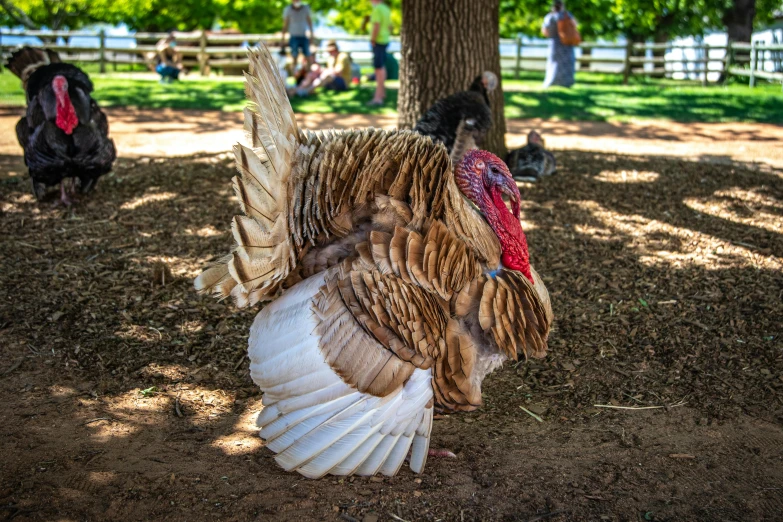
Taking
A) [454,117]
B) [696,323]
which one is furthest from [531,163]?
[696,323]

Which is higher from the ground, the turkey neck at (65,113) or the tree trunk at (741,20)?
the tree trunk at (741,20)

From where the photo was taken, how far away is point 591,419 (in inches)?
148

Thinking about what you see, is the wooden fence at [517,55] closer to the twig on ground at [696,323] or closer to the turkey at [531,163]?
the turkey at [531,163]

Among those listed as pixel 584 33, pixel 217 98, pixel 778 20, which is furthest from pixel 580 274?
pixel 778 20

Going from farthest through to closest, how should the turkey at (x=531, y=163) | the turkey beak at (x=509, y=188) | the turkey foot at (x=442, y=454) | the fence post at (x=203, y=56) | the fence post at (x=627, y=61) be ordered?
1. the fence post at (x=203, y=56)
2. the fence post at (x=627, y=61)
3. the turkey at (x=531, y=163)
4. the turkey beak at (x=509, y=188)
5. the turkey foot at (x=442, y=454)

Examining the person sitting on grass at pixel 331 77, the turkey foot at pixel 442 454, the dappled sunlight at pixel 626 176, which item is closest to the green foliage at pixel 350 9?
the person sitting on grass at pixel 331 77

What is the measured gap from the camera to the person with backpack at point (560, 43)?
15.8 m

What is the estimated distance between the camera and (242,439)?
351cm

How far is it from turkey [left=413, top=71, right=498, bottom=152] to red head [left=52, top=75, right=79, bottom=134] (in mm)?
3448

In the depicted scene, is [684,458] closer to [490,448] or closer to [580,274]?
[490,448]

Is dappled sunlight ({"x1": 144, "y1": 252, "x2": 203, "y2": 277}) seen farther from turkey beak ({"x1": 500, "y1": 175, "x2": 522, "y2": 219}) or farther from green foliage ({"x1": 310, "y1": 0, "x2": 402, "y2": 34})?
green foliage ({"x1": 310, "y1": 0, "x2": 402, "y2": 34})

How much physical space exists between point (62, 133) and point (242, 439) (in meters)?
4.83

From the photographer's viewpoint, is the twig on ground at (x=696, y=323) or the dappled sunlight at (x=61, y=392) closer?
the dappled sunlight at (x=61, y=392)

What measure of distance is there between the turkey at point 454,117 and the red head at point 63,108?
3448 millimetres
